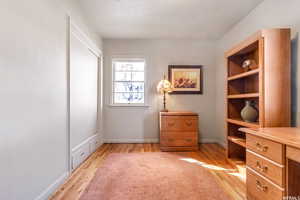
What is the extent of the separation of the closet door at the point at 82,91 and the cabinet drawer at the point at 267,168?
2162 millimetres

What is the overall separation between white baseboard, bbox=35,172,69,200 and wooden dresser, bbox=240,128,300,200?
78.1 inches

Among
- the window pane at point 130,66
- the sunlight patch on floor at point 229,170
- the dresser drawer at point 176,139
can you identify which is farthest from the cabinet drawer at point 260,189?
the window pane at point 130,66

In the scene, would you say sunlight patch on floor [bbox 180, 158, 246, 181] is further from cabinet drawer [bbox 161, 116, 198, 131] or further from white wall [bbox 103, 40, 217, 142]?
white wall [bbox 103, 40, 217, 142]

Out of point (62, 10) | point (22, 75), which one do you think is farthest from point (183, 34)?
point (22, 75)

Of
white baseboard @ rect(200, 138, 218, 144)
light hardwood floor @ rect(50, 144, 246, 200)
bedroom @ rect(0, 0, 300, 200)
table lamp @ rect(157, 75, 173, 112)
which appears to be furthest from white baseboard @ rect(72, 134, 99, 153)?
white baseboard @ rect(200, 138, 218, 144)

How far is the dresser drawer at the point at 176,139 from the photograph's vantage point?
3.71 meters

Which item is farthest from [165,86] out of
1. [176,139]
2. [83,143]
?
[83,143]

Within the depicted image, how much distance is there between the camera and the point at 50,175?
1972 mm

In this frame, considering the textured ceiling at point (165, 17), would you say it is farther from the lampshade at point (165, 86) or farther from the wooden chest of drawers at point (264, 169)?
the wooden chest of drawers at point (264, 169)

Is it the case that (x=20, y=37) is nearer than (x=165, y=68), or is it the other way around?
(x=20, y=37)

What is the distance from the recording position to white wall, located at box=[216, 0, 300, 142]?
210cm

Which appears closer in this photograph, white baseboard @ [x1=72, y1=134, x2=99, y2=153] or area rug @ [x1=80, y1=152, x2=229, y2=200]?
area rug @ [x1=80, y1=152, x2=229, y2=200]

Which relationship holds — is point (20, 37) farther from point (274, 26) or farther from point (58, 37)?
point (274, 26)

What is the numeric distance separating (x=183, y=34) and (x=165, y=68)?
0.85 m
